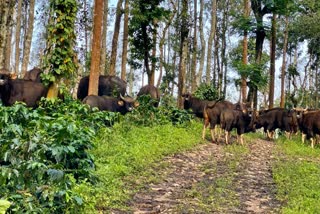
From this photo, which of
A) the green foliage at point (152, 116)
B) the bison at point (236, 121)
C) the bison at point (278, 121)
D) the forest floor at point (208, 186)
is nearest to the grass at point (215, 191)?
the forest floor at point (208, 186)

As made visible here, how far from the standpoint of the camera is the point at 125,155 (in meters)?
9.69

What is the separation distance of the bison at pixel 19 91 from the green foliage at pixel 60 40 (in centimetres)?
252

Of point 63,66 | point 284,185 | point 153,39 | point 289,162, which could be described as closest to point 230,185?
point 284,185

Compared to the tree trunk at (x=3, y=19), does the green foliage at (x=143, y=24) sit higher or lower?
higher

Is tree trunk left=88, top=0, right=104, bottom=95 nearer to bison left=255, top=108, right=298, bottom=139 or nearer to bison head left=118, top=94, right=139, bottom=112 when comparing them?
bison head left=118, top=94, right=139, bottom=112

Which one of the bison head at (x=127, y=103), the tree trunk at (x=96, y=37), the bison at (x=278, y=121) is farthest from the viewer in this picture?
the bison at (x=278, y=121)

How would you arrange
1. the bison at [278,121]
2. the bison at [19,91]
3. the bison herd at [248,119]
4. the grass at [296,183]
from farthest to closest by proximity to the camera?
the bison at [278,121] → the bison herd at [248,119] → the bison at [19,91] → the grass at [296,183]

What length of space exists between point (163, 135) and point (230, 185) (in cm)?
503

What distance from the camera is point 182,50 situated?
24.0 meters

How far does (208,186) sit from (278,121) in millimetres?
12941

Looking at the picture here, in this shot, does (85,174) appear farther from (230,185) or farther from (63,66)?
(63,66)

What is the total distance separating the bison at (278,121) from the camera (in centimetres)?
2067

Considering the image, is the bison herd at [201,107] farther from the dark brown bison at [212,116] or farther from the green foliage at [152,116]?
the green foliage at [152,116]

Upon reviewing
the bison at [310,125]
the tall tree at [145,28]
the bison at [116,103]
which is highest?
the tall tree at [145,28]
